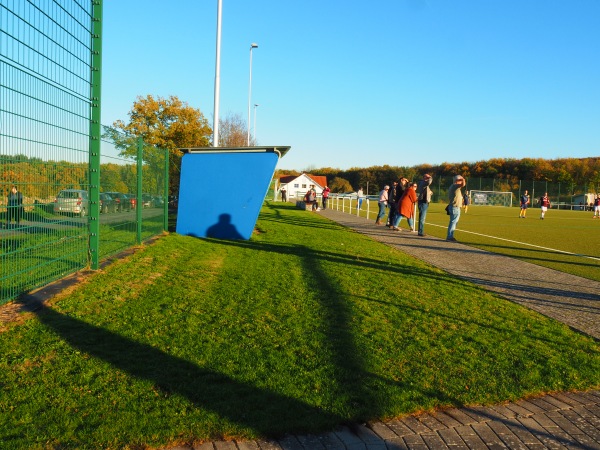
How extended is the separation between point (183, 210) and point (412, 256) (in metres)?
6.12

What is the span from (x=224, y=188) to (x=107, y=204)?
222 inches

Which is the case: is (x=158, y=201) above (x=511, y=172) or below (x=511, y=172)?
below

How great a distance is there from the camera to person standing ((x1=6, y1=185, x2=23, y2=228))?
5.20 metres

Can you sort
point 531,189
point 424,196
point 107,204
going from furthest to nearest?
1. point 531,189
2. point 424,196
3. point 107,204

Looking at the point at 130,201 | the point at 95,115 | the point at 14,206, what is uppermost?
the point at 95,115

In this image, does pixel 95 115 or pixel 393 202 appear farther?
pixel 393 202

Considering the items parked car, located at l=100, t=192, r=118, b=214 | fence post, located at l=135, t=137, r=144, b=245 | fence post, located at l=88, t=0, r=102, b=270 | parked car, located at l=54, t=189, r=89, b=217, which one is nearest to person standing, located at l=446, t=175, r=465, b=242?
fence post, located at l=135, t=137, r=144, b=245

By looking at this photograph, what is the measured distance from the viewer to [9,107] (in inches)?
195

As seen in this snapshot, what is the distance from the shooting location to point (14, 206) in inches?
210

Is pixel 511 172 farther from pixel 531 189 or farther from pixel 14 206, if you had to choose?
pixel 14 206

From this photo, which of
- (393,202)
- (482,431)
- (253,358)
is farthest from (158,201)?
(482,431)

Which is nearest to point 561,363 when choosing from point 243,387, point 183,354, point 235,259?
point 243,387

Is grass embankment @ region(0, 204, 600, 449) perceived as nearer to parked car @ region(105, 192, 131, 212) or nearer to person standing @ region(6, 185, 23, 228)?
person standing @ region(6, 185, 23, 228)

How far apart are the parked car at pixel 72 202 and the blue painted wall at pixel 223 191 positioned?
6.82m
